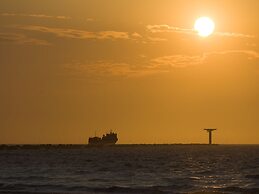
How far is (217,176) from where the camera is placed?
72250mm

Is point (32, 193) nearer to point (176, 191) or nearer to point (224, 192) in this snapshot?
point (176, 191)

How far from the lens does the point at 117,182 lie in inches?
2512

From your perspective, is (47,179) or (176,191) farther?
(47,179)

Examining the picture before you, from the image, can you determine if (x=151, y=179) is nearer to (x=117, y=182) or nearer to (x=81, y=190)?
(x=117, y=182)

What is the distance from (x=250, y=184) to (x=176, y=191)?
9565 millimetres

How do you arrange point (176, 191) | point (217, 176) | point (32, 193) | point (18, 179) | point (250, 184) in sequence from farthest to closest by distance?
point (217, 176) < point (18, 179) < point (250, 184) < point (176, 191) < point (32, 193)

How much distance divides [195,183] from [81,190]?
44.1 ft

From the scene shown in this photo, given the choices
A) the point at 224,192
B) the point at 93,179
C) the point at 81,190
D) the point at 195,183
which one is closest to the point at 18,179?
the point at 93,179

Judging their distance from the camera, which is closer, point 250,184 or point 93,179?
point 250,184

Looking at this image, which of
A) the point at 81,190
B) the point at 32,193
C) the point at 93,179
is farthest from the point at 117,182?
the point at 32,193

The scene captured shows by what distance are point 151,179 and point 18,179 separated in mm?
14102

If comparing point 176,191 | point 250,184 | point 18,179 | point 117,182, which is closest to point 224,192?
point 176,191

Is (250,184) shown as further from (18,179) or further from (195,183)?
(18,179)

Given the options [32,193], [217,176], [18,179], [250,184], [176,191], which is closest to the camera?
[32,193]
